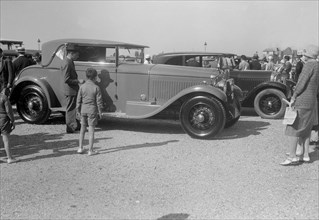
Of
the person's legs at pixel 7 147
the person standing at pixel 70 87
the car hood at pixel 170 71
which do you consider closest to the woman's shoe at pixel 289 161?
the car hood at pixel 170 71

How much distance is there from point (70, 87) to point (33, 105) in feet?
4.54

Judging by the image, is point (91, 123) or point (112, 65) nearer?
point (91, 123)

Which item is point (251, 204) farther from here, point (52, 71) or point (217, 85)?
point (52, 71)

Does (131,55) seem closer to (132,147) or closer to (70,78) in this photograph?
(70,78)

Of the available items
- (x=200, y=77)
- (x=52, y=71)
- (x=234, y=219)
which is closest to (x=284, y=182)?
(x=234, y=219)

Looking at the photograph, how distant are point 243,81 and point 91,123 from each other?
567 centimetres

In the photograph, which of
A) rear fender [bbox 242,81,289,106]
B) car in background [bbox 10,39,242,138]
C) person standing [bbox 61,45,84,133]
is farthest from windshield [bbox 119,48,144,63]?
rear fender [bbox 242,81,289,106]

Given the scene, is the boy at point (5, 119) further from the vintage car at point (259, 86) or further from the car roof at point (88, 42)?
the vintage car at point (259, 86)

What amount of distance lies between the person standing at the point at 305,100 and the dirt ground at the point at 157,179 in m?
0.45

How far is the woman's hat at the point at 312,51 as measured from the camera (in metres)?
4.70

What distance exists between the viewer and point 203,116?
630 centimetres

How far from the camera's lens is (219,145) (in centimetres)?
592

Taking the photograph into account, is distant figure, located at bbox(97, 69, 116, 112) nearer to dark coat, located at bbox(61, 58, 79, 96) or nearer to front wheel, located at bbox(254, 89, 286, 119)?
dark coat, located at bbox(61, 58, 79, 96)

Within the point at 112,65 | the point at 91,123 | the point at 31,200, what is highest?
the point at 112,65
